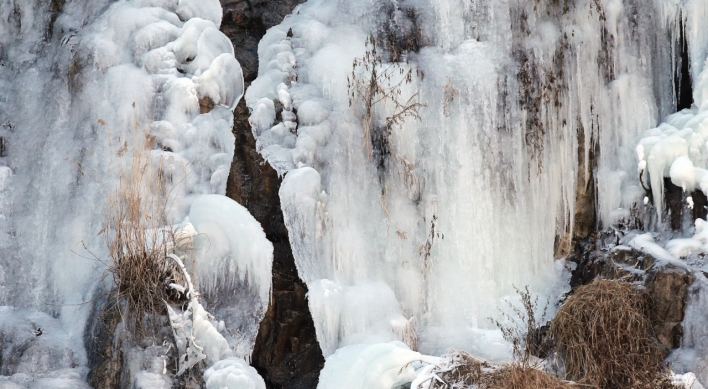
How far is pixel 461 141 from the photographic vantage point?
20.2ft

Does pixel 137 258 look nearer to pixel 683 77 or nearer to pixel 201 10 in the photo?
pixel 201 10

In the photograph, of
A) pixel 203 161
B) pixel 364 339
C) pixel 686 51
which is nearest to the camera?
pixel 364 339

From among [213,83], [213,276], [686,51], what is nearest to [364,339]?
[213,276]

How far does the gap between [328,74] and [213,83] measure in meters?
0.86

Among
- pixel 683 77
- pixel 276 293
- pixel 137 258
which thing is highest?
pixel 683 77

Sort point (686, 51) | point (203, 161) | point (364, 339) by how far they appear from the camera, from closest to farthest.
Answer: point (364, 339)
point (203, 161)
point (686, 51)

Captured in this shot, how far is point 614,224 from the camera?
6.00 meters

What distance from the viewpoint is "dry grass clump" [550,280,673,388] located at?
16.3 feet

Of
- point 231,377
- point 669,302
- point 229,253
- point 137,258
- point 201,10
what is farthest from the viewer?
point 201,10

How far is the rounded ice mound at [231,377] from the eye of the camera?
4797 mm

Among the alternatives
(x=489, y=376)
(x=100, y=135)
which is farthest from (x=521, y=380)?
(x=100, y=135)

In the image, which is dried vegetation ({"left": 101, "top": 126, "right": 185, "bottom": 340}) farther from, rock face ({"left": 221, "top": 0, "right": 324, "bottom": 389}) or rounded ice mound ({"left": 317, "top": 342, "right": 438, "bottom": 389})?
rounded ice mound ({"left": 317, "top": 342, "right": 438, "bottom": 389})

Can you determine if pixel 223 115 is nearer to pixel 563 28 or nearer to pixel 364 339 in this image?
pixel 364 339

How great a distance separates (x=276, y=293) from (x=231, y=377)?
1.07 meters
